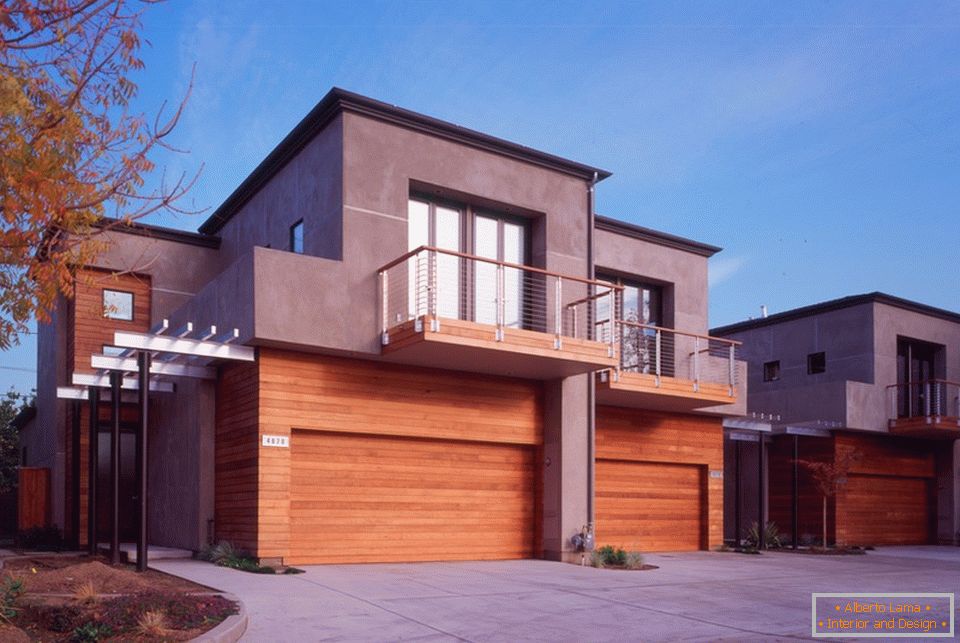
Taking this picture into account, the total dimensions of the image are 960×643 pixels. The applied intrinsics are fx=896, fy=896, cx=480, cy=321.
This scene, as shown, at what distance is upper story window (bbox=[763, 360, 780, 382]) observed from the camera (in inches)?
1074

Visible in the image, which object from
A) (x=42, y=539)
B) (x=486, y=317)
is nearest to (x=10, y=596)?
(x=42, y=539)

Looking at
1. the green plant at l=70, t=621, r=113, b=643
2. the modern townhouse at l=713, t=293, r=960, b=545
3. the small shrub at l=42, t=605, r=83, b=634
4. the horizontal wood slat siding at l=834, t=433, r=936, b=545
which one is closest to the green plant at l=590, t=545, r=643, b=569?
the modern townhouse at l=713, t=293, r=960, b=545

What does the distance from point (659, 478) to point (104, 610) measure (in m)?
14.2

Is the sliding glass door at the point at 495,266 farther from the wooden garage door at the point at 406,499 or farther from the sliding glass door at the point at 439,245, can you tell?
the wooden garage door at the point at 406,499

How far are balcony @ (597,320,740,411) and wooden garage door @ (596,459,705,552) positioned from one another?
1.45m

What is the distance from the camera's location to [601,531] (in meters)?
18.3

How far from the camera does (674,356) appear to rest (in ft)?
66.2

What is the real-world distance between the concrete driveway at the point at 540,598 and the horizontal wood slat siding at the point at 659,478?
7.86ft

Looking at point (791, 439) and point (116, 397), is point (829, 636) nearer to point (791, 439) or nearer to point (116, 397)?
point (116, 397)

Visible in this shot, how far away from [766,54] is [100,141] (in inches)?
425

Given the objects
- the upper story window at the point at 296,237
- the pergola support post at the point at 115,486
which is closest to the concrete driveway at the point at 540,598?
the pergola support post at the point at 115,486

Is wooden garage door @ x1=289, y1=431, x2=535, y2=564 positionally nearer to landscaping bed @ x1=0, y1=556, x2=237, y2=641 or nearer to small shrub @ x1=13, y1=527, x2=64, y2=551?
landscaping bed @ x1=0, y1=556, x2=237, y2=641

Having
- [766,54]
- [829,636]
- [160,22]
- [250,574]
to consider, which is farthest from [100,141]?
[766,54]

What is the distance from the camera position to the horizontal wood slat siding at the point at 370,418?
13.3 metres
